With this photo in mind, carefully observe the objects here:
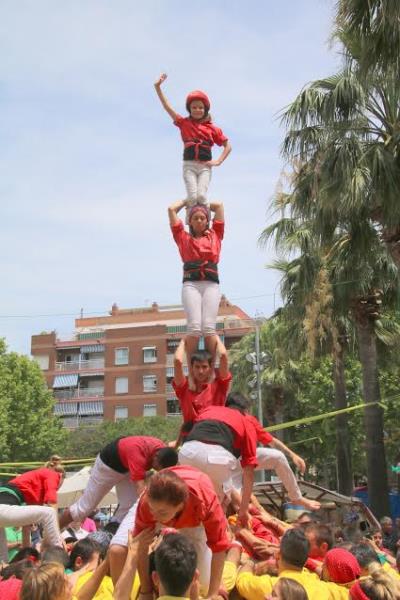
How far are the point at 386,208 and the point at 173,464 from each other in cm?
889

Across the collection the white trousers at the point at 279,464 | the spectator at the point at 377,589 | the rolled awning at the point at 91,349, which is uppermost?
the rolled awning at the point at 91,349

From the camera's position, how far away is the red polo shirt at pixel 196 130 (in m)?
8.56

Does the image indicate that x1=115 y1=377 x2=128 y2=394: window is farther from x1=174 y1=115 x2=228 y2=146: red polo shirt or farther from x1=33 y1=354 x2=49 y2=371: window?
x1=174 y1=115 x2=228 y2=146: red polo shirt

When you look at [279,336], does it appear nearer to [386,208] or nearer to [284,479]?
[386,208]

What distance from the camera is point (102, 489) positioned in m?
6.72

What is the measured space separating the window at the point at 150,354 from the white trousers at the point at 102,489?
57.8 metres

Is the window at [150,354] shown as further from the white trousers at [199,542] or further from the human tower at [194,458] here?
the white trousers at [199,542]

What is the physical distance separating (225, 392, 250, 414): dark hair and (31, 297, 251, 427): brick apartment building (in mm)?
55167

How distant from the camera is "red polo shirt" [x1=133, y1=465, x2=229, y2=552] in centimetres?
436

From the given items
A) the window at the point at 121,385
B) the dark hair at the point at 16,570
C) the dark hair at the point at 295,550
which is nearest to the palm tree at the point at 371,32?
the dark hair at the point at 295,550

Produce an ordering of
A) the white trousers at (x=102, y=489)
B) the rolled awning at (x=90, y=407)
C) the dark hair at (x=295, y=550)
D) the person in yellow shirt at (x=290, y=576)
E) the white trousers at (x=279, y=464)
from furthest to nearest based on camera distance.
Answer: the rolled awning at (x=90, y=407)
the white trousers at (x=279, y=464)
the white trousers at (x=102, y=489)
the dark hair at (x=295, y=550)
the person in yellow shirt at (x=290, y=576)

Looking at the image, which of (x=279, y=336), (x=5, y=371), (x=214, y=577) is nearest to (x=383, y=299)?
(x=279, y=336)

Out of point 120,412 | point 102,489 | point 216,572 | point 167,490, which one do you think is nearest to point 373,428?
point 102,489

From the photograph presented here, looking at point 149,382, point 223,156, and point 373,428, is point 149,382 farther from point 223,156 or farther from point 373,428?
point 223,156
